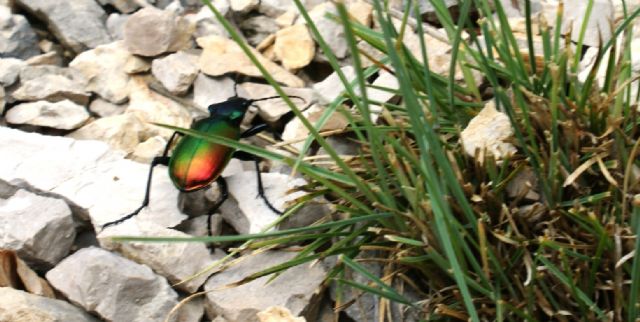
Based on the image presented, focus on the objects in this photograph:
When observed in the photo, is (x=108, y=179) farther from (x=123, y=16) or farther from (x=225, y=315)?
(x=123, y=16)

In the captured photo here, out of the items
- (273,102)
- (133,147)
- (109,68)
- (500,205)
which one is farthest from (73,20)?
(500,205)

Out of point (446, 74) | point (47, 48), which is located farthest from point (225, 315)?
point (47, 48)

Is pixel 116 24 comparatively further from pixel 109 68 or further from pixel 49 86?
pixel 49 86

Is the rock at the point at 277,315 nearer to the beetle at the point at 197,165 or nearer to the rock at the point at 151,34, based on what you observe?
the beetle at the point at 197,165

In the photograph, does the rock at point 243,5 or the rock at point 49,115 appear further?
the rock at point 243,5

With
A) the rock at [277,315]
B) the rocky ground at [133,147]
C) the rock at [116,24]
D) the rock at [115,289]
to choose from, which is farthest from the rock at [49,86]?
the rock at [277,315]

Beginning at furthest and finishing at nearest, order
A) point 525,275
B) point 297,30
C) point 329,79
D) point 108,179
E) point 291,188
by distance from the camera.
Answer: point 297,30 < point 329,79 < point 108,179 < point 291,188 < point 525,275
